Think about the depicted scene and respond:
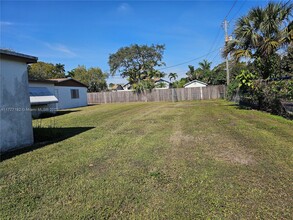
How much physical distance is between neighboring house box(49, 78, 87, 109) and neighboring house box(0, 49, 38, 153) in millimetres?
12983

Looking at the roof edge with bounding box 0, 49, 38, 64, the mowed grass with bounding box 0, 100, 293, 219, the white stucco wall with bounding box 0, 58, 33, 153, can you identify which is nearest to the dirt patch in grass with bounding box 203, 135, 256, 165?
the mowed grass with bounding box 0, 100, 293, 219

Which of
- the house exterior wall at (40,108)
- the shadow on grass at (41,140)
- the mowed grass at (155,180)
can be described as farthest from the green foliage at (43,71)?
the mowed grass at (155,180)

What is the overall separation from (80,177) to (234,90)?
14580mm

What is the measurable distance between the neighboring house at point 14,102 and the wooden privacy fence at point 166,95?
65.5 feet

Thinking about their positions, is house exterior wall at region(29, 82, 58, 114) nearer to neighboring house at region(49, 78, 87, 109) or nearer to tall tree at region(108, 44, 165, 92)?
neighboring house at region(49, 78, 87, 109)

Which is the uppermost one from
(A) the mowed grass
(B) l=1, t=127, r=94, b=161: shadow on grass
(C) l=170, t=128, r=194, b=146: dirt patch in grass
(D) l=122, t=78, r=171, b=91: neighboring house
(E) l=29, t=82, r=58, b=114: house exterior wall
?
(D) l=122, t=78, r=171, b=91: neighboring house

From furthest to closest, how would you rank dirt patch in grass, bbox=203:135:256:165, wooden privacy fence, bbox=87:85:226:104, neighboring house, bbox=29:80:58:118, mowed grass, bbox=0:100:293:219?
wooden privacy fence, bbox=87:85:226:104
neighboring house, bbox=29:80:58:118
dirt patch in grass, bbox=203:135:256:165
mowed grass, bbox=0:100:293:219

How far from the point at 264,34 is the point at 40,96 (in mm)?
13731

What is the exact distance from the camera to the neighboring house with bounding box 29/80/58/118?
12.3 meters

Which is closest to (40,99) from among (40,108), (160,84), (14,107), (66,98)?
(40,108)

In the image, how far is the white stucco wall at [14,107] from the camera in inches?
177

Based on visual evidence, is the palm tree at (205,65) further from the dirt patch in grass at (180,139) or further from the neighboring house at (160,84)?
the dirt patch in grass at (180,139)

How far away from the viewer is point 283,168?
3080mm

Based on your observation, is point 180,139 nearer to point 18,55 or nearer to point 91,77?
point 18,55
